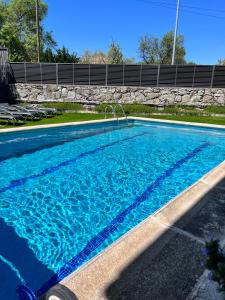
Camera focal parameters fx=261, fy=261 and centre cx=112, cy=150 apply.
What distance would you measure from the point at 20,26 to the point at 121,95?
2679 centimetres

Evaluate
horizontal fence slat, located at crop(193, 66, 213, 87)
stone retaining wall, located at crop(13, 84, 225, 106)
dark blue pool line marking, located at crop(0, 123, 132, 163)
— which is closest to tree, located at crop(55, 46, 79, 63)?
stone retaining wall, located at crop(13, 84, 225, 106)

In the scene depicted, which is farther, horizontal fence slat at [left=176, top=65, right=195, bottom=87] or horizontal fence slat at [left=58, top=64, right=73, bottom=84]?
horizontal fence slat at [left=58, top=64, right=73, bottom=84]

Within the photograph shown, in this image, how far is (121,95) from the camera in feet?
55.0

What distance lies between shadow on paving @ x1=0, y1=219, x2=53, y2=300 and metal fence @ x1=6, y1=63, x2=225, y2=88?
14158 millimetres

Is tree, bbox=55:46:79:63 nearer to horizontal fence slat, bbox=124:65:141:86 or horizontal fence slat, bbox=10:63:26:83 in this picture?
horizontal fence slat, bbox=10:63:26:83

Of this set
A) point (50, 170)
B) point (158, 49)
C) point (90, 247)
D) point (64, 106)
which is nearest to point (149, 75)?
point (64, 106)

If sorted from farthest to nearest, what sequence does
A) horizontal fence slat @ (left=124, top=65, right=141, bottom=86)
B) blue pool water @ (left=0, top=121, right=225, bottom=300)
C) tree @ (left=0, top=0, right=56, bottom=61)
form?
tree @ (left=0, top=0, right=56, bottom=61)
horizontal fence slat @ (left=124, top=65, right=141, bottom=86)
blue pool water @ (left=0, top=121, right=225, bottom=300)

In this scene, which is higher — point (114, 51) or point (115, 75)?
point (114, 51)

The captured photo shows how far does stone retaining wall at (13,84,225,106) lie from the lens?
16.0m

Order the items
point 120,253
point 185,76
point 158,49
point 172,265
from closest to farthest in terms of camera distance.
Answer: point 172,265 → point 120,253 → point 185,76 → point 158,49

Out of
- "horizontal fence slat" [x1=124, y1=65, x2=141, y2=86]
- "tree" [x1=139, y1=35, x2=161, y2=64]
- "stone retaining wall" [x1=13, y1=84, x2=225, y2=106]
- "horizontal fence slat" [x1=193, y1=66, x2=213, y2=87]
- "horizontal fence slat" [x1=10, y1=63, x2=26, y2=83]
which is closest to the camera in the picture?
"horizontal fence slat" [x1=193, y1=66, x2=213, y2=87]

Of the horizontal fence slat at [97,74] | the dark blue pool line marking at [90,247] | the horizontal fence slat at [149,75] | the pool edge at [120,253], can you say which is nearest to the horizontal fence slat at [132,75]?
the horizontal fence slat at [149,75]

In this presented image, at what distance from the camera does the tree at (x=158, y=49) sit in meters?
41.0

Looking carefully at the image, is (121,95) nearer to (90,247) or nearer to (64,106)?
(64,106)
